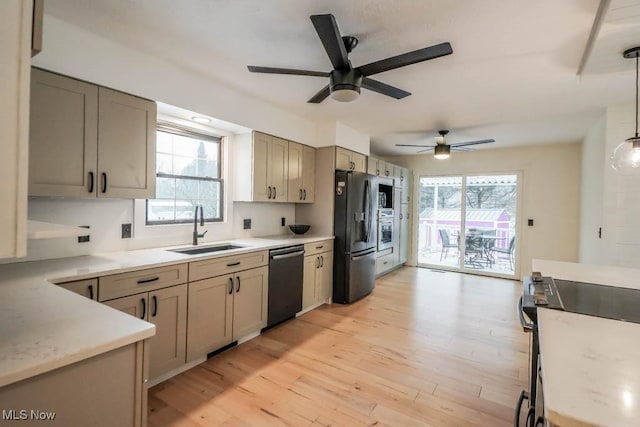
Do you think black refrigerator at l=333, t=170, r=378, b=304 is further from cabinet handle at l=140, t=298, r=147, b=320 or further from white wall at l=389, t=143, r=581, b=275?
white wall at l=389, t=143, r=581, b=275

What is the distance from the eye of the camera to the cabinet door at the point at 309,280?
351cm

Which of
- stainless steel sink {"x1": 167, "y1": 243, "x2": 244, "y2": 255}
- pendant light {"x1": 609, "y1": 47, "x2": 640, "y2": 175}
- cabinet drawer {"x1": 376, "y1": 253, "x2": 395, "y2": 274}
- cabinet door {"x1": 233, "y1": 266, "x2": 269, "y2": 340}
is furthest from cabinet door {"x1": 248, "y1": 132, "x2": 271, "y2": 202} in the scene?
pendant light {"x1": 609, "y1": 47, "x2": 640, "y2": 175}

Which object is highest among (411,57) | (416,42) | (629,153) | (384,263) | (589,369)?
(416,42)

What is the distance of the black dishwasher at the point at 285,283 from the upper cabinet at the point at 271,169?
2.31 ft

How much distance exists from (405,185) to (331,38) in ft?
16.0

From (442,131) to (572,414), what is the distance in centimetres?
418

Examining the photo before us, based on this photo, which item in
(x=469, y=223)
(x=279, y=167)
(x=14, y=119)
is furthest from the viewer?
(x=469, y=223)

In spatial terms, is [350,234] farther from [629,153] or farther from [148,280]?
[629,153]

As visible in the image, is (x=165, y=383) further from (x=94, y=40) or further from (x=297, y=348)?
(x=94, y=40)

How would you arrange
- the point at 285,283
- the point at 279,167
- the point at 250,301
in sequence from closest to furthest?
the point at 250,301 < the point at 285,283 < the point at 279,167

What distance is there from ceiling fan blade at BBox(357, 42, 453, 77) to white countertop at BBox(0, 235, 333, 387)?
6.03ft

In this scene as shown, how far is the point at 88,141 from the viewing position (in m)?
1.97

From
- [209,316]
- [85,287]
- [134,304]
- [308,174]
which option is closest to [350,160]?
[308,174]

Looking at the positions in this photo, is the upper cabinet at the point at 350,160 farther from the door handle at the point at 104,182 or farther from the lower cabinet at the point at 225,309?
the door handle at the point at 104,182
